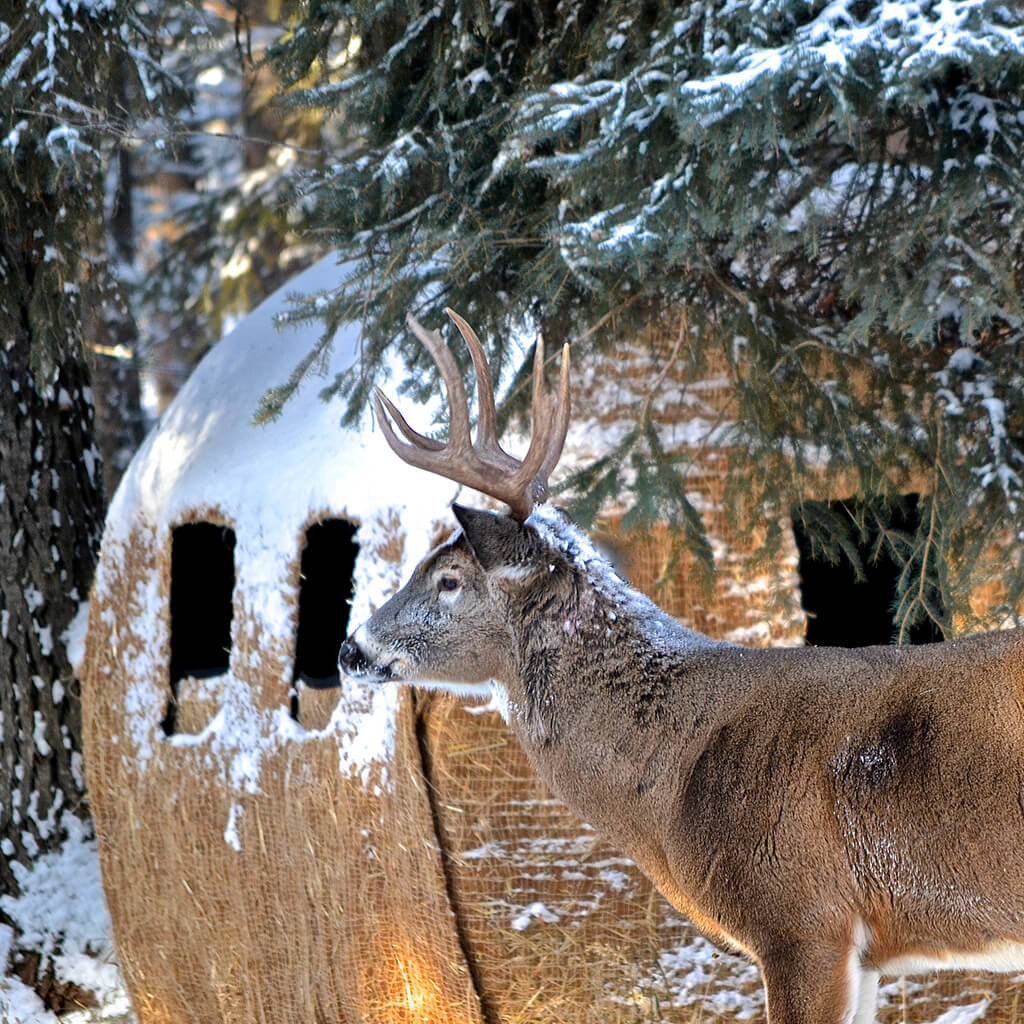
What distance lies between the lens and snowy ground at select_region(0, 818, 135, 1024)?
22.0 feet

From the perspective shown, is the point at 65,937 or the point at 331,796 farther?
the point at 65,937

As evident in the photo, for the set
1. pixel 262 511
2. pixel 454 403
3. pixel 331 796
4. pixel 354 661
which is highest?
pixel 454 403

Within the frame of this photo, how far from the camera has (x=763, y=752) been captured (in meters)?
4.08

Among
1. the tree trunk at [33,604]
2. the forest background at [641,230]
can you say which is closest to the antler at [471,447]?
the forest background at [641,230]

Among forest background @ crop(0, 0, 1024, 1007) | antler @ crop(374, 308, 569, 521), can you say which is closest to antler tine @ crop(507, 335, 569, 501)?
antler @ crop(374, 308, 569, 521)

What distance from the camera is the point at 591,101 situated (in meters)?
4.71

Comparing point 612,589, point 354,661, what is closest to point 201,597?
point 354,661

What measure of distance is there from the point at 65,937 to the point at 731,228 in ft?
16.4

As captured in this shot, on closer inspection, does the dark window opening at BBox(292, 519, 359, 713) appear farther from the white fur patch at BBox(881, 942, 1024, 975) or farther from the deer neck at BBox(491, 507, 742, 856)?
the white fur patch at BBox(881, 942, 1024, 975)

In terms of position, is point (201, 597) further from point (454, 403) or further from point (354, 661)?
point (454, 403)

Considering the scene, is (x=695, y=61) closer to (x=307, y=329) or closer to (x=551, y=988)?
(x=307, y=329)

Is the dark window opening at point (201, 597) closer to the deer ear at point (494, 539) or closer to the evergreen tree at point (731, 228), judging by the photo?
the evergreen tree at point (731, 228)

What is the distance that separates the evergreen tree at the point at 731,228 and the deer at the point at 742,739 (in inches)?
33.9

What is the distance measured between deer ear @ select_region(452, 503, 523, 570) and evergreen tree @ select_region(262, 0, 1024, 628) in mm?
856
